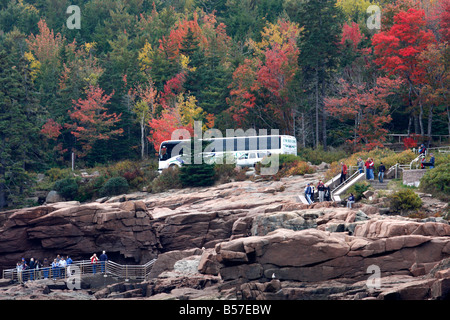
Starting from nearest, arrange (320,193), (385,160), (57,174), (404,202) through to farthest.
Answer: (404,202)
(320,193)
(385,160)
(57,174)

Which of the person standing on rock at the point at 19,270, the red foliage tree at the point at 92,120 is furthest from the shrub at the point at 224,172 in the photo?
the red foliage tree at the point at 92,120

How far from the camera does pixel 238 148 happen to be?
171 ft

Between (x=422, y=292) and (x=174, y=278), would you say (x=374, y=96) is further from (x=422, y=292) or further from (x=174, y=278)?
(x=422, y=292)

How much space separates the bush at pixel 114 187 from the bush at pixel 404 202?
22.5 metres

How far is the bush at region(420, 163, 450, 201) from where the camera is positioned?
35938 mm

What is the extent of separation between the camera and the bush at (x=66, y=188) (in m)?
52.1

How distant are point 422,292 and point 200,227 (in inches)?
595

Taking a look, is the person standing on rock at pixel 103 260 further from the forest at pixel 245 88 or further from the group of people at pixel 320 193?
the forest at pixel 245 88

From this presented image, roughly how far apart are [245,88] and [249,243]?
32250 mm

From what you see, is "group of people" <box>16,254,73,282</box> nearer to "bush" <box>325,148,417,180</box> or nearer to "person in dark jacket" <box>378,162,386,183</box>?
"bush" <box>325,148,417,180</box>

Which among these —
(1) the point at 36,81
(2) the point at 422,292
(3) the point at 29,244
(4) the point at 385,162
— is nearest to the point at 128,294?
(3) the point at 29,244

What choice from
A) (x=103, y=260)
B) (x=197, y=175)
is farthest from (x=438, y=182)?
(x=103, y=260)

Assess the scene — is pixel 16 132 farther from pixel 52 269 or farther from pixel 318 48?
pixel 318 48

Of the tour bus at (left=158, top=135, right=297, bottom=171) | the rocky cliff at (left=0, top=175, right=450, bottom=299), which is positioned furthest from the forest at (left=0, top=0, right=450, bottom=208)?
the rocky cliff at (left=0, top=175, right=450, bottom=299)
